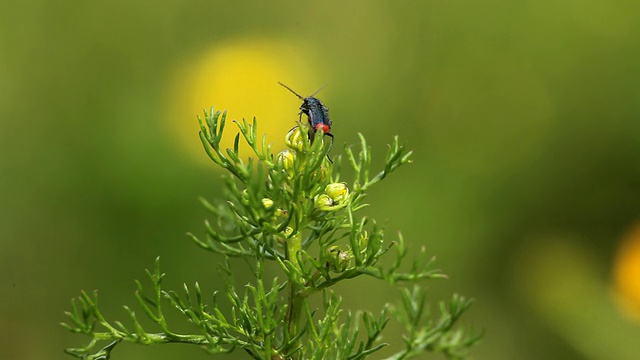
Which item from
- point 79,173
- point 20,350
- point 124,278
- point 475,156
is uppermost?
point 475,156

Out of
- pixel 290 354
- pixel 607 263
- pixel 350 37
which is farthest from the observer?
pixel 350 37

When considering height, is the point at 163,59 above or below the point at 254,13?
below

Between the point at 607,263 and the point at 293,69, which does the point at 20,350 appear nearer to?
the point at 293,69

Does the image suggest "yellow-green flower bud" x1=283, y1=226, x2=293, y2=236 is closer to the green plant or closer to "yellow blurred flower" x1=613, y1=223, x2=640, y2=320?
the green plant

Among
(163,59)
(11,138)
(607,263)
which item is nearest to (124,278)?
(11,138)

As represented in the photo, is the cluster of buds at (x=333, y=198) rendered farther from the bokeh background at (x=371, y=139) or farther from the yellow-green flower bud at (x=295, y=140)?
the bokeh background at (x=371, y=139)

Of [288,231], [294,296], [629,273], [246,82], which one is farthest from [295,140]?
[246,82]

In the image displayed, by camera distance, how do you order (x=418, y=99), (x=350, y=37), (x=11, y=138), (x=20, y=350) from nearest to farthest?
(x=20, y=350) < (x=11, y=138) < (x=418, y=99) < (x=350, y=37)
